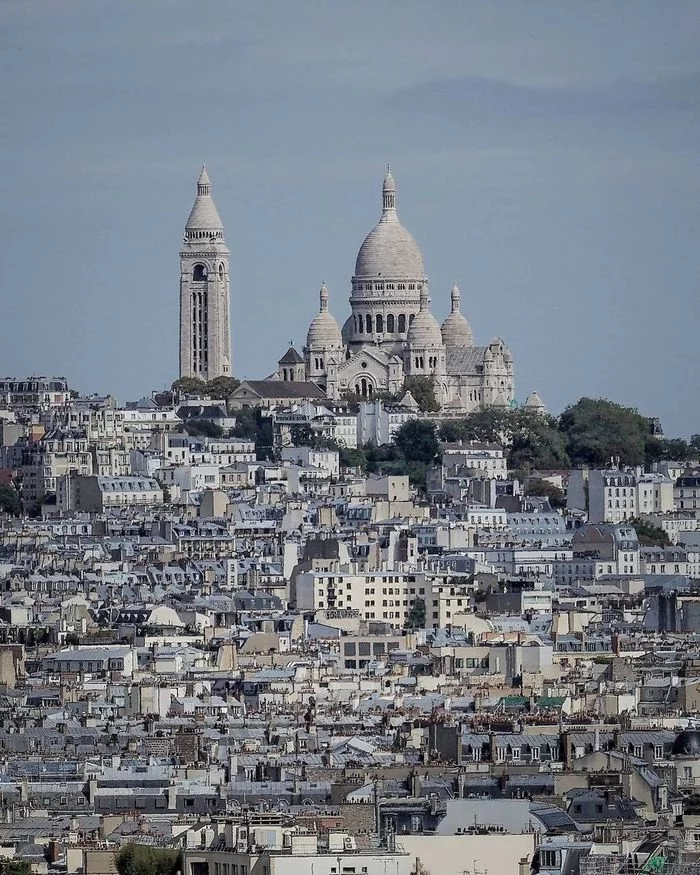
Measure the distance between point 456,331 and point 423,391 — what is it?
36.9ft

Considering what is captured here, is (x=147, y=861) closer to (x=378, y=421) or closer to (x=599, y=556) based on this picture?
(x=599, y=556)

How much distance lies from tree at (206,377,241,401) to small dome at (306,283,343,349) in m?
8.45

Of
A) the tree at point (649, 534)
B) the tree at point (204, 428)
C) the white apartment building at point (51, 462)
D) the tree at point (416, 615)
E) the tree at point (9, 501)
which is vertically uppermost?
the tree at point (204, 428)

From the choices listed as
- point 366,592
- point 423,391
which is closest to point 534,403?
point 423,391

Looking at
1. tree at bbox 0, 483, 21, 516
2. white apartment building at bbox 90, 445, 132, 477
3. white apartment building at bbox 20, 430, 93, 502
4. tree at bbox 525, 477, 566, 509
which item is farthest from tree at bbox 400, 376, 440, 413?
tree at bbox 0, 483, 21, 516

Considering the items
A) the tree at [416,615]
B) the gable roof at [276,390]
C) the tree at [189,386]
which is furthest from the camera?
the tree at [189,386]

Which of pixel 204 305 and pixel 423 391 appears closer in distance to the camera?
pixel 423 391

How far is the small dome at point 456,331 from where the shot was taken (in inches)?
7530

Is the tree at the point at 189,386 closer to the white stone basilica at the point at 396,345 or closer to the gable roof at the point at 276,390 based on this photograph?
the gable roof at the point at 276,390

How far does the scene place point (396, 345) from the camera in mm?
192875

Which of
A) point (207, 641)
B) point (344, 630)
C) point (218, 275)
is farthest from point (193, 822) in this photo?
point (218, 275)

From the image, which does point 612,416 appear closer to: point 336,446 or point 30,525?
point 336,446

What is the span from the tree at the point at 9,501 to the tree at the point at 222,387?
2933cm

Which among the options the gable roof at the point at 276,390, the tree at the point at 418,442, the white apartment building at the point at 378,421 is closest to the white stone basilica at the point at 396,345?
the gable roof at the point at 276,390
